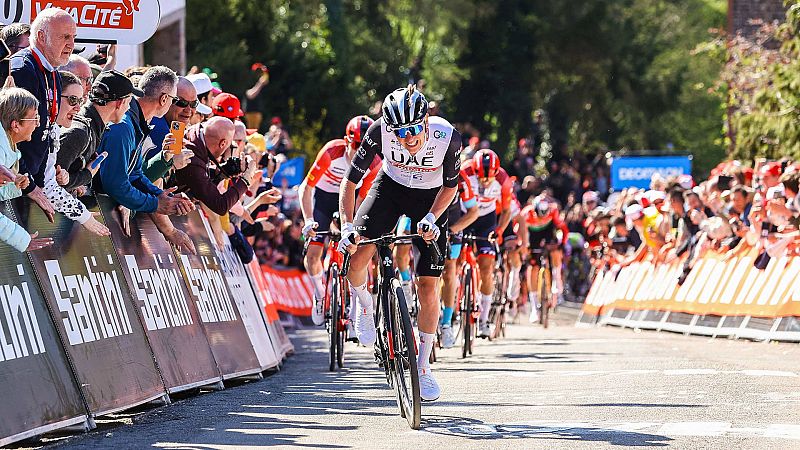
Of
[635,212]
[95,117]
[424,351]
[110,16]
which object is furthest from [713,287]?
[95,117]

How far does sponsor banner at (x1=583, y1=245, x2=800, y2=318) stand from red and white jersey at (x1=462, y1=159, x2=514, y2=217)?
307cm

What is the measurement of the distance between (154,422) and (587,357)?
22.4ft

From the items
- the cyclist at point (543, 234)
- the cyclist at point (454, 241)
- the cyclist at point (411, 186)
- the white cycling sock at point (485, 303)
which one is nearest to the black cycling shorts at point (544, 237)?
the cyclist at point (543, 234)

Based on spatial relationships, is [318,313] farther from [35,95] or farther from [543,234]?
[543,234]

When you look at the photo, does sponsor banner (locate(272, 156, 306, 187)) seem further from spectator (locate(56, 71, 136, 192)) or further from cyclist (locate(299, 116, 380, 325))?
spectator (locate(56, 71, 136, 192))

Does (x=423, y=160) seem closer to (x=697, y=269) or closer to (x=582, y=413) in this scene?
(x=582, y=413)

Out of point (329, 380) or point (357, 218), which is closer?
point (357, 218)

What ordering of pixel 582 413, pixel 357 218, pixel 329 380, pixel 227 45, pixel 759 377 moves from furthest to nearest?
1. pixel 227 45
2. pixel 329 380
3. pixel 759 377
4. pixel 357 218
5. pixel 582 413

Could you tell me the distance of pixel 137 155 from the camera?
1166cm

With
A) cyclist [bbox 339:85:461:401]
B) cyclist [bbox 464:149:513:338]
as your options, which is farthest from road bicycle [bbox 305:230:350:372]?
cyclist [bbox 464:149:513:338]

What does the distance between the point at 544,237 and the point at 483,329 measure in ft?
31.2

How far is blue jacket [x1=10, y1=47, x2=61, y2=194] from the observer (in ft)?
32.2

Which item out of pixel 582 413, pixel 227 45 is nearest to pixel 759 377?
pixel 582 413

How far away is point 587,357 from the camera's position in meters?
15.9
